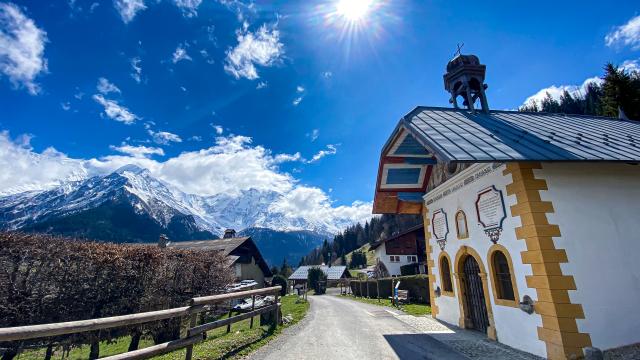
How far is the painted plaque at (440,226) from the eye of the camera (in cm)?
1192

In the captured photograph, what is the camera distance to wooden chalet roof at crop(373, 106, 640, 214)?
7332mm

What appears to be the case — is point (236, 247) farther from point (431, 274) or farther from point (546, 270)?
point (546, 270)

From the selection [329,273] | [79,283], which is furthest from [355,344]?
[329,273]

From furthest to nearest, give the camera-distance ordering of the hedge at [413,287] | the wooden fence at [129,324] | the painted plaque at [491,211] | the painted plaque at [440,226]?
the hedge at [413,287], the painted plaque at [440,226], the painted plaque at [491,211], the wooden fence at [129,324]

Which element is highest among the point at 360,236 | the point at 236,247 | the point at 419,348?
the point at 360,236

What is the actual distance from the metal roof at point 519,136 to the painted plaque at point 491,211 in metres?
1.56

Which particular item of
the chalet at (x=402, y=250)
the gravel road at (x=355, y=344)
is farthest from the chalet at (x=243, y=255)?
the gravel road at (x=355, y=344)

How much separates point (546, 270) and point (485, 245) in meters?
2.34

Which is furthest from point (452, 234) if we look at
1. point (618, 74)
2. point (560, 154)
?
point (618, 74)

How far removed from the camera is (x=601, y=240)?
722 cm

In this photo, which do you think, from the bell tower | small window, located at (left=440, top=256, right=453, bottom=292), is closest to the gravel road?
small window, located at (left=440, top=256, right=453, bottom=292)

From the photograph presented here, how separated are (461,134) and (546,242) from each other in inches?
142

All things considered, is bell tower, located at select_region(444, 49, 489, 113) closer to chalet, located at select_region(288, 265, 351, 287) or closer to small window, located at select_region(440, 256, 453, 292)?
small window, located at select_region(440, 256, 453, 292)

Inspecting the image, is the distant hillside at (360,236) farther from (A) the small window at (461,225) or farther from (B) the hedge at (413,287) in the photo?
(A) the small window at (461,225)
